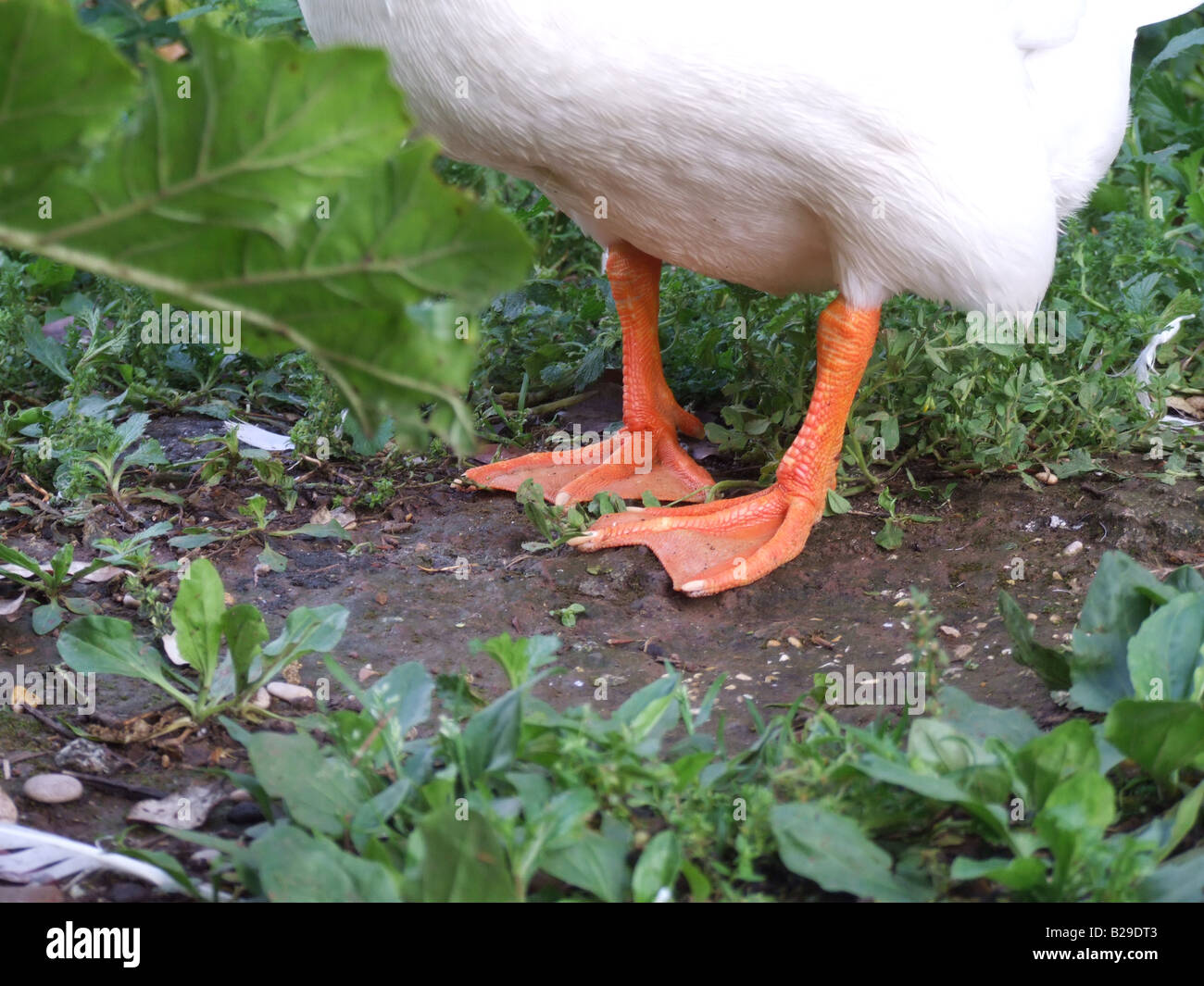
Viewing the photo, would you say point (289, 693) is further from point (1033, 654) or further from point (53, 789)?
point (1033, 654)

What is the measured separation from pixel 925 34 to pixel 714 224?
62 centimetres

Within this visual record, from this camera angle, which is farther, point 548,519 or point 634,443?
point 634,443

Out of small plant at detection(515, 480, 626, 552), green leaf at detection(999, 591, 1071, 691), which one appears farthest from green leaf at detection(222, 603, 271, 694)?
green leaf at detection(999, 591, 1071, 691)

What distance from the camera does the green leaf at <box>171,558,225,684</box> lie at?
2.14m

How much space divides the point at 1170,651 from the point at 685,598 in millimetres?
1228

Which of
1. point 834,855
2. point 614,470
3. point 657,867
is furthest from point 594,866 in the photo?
point 614,470

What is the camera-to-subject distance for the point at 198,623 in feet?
7.04

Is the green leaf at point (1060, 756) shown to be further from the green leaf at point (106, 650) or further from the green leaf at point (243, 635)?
the green leaf at point (106, 650)

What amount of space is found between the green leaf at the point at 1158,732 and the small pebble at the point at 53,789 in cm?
161

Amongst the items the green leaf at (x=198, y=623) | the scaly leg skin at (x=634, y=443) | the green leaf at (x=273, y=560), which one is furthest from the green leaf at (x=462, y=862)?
the scaly leg skin at (x=634, y=443)

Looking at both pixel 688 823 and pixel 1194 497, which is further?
pixel 1194 497

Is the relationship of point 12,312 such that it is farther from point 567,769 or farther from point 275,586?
point 567,769
